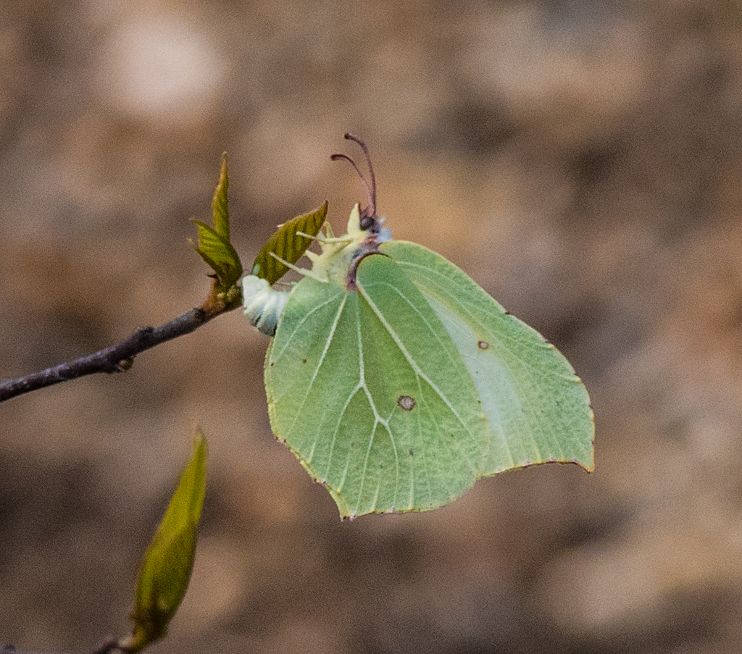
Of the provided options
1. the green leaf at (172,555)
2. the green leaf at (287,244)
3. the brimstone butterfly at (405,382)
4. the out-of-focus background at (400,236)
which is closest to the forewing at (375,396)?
the brimstone butterfly at (405,382)

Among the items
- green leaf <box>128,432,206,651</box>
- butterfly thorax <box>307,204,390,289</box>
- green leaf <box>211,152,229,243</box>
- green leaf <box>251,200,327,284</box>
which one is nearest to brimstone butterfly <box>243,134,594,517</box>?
butterfly thorax <box>307,204,390,289</box>

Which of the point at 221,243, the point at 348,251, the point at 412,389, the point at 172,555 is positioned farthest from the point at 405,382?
the point at 172,555

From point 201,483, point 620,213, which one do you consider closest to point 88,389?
point 620,213

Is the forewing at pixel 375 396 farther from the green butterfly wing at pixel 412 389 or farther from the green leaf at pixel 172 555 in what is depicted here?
the green leaf at pixel 172 555

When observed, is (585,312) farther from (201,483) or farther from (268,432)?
(201,483)

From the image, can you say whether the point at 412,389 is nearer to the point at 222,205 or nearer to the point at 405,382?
the point at 405,382

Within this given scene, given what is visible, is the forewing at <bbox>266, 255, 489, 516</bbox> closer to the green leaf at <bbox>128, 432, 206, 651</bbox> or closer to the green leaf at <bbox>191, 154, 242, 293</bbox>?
the green leaf at <bbox>191, 154, 242, 293</bbox>

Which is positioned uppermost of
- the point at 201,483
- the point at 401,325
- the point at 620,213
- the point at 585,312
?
the point at 620,213
